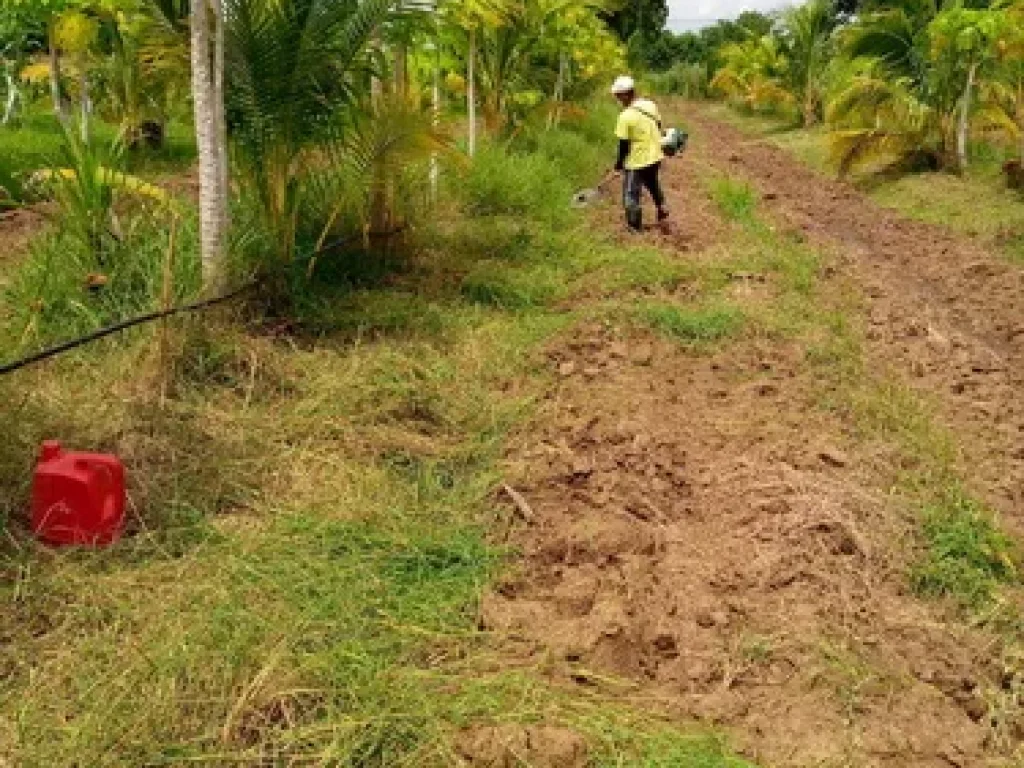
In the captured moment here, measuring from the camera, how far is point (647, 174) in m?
8.69

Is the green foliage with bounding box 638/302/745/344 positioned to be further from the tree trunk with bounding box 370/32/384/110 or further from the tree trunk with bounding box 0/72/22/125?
the tree trunk with bounding box 0/72/22/125

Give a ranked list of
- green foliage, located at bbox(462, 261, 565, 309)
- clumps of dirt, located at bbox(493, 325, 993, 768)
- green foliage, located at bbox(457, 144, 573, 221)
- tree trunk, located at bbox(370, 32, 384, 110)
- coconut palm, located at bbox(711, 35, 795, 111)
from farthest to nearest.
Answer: coconut palm, located at bbox(711, 35, 795, 111) < green foliage, located at bbox(457, 144, 573, 221) < green foliage, located at bbox(462, 261, 565, 309) < tree trunk, located at bbox(370, 32, 384, 110) < clumps of dirt, located at bbox(493, 325, 993, 768)

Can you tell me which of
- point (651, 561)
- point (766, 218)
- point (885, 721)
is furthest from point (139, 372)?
point (766, 218)

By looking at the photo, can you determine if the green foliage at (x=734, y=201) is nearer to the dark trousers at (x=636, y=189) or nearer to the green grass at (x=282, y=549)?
the dark trousers at (x=636, y=189)

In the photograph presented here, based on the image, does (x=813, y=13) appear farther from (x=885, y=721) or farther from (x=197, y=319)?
(x=885, y=721)

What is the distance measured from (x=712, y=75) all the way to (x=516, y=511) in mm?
33643

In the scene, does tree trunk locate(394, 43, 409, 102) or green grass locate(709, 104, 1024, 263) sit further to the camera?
green grass locate(709, 104, 1024, 263)

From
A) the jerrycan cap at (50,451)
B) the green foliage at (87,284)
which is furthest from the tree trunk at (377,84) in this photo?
the jerrycan cap at (50,451)

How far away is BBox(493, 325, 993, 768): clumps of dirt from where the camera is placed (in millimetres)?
2691

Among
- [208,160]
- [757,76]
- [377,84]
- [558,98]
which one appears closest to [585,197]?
[377,84]

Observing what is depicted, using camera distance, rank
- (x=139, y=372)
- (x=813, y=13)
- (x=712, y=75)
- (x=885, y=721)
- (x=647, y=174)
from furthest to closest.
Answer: (x=712, y=75), (x=813, y=13), (x=647, y=174), (x=139, y=372), (x=885, y=721)

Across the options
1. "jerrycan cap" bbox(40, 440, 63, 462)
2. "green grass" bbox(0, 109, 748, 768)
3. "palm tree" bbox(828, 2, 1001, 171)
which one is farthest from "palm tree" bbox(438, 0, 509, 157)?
"palm tree" bbox(828, 2, 1001, 171)

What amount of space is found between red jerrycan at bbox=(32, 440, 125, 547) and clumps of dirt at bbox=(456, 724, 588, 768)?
1.59 m

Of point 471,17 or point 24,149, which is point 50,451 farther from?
point 24,149
